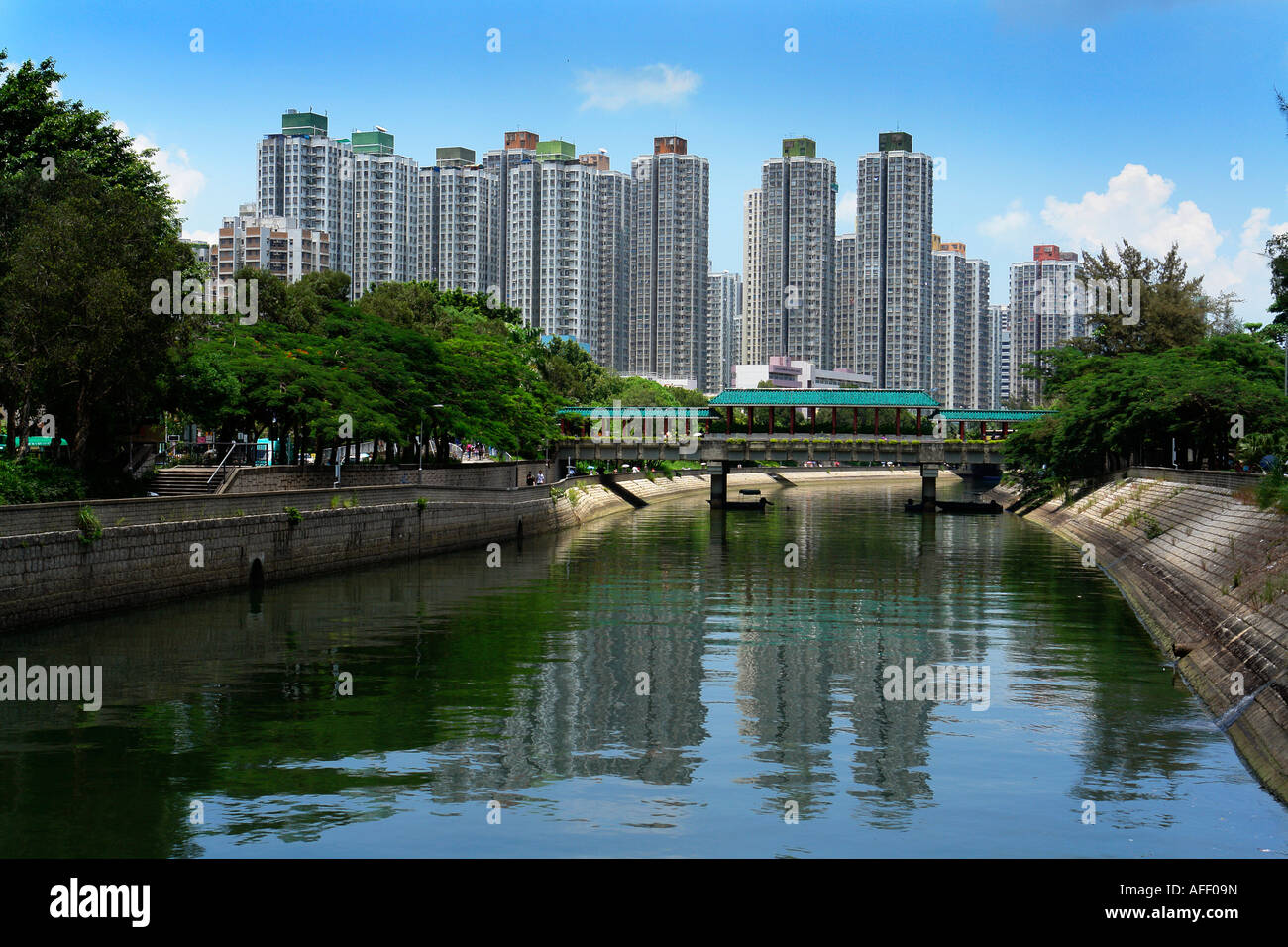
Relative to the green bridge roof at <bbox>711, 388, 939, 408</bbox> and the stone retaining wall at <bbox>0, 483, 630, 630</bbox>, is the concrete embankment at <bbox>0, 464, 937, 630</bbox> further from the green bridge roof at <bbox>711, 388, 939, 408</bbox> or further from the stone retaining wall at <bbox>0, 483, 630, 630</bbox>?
the green bridge roof at <bbox>711, 388, 939, 408</bbox>

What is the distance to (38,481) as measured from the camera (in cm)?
4128

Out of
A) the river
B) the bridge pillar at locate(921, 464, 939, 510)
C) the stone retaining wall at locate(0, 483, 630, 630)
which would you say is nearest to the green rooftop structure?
the bridge pillar at locate(921, 464, 939, 510)

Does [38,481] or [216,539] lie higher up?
[38,481]

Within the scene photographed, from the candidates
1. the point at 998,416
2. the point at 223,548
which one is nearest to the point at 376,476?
the point at 223,548

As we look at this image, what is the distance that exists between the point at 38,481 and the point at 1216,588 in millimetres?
36771

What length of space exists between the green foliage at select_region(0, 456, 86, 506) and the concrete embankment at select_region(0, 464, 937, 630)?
334 cm

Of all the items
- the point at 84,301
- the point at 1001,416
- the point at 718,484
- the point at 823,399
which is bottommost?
the point at 718,484

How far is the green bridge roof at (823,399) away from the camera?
10269 cm

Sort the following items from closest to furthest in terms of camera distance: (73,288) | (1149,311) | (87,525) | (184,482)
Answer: (87,525) < (73,288) < (184,482) < (1149,311)

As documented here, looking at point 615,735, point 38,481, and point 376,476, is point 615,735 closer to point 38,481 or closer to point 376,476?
point 38,481

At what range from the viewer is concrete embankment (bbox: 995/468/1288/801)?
2456 cm

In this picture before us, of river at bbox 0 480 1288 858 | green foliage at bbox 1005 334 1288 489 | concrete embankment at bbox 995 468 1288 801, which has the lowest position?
river at bbox 0 480 1288 858
